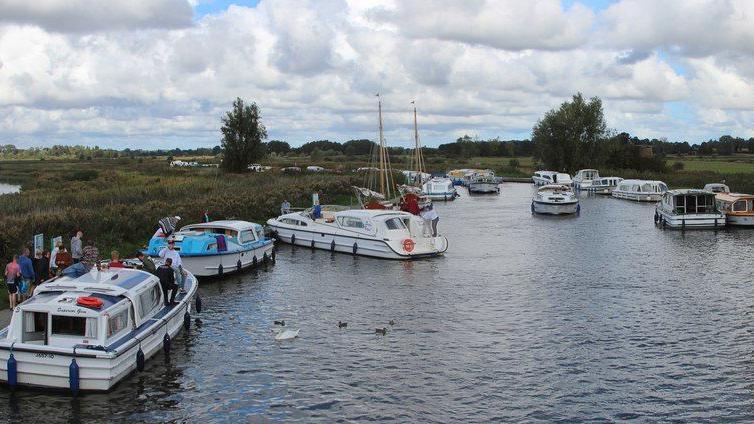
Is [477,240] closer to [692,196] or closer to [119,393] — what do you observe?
[692,196]

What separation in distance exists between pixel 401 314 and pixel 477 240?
23.7 meters

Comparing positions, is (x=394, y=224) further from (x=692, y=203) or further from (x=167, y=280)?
(x=692, y=203)

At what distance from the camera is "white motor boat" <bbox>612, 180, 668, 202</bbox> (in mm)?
88125

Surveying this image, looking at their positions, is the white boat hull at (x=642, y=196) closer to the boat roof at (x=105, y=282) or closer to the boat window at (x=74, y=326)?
the boat roof at (x=105, y=282)

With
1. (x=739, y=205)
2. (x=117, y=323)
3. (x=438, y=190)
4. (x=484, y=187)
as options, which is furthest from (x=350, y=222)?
(x=484, y=187)

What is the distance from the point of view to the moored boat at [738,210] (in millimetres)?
56188

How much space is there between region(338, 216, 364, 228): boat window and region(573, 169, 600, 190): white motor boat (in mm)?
69001

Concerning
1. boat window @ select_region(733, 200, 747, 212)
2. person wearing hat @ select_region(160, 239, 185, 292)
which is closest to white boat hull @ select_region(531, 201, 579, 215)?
boat window @ select_region(733, 200, 747, 212)

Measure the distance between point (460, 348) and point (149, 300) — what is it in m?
10.1

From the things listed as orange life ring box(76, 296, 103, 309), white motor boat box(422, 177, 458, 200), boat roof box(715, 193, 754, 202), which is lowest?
orange life ring box(76, 296, 103, 309)

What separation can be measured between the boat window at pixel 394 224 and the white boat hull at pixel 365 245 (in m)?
1.50

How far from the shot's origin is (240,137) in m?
99.7

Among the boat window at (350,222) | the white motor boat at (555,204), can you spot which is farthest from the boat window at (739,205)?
the boat window at (350,222)

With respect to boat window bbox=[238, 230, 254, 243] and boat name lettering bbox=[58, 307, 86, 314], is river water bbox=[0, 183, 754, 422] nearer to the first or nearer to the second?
boat window bbox=[238, 230, 254, 243]
